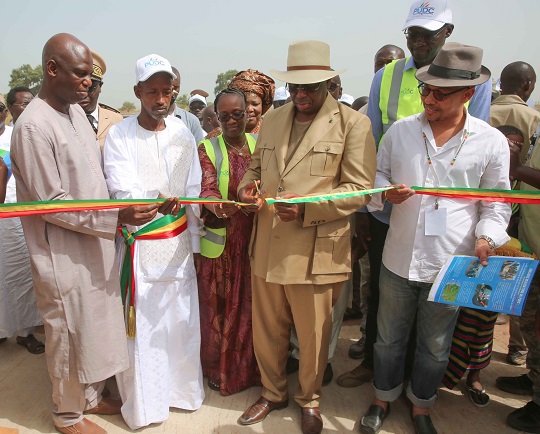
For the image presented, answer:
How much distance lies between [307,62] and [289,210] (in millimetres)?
984

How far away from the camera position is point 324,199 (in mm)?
2730

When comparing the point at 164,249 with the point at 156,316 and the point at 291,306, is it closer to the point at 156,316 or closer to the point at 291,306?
the point at 156,316

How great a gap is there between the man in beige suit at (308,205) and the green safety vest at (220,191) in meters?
0.28

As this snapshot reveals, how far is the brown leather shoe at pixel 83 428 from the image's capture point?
10.1ft

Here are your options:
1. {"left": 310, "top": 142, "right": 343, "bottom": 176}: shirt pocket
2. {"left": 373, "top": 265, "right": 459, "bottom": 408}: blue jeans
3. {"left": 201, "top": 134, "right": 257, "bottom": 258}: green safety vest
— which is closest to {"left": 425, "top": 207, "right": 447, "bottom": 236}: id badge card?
{"left": 373, "top": 265, "right": 459, "bottom": 408}: blue jeans

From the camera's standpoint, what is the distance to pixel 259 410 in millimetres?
3260

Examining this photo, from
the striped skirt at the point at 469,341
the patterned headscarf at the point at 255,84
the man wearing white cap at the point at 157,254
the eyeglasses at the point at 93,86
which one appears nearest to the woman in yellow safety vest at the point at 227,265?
the man wearing white cap at the point at 157,254

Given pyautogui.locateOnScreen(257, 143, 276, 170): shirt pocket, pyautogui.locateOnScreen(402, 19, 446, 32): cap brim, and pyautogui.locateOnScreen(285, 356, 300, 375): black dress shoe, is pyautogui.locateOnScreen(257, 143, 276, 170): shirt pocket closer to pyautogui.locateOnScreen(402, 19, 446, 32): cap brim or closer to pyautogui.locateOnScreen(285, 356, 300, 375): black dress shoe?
pyautogui.locateOnScreen(402, 19, 446, 32): cap brim

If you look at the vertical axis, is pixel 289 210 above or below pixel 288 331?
above

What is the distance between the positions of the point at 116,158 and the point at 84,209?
0.53 metres

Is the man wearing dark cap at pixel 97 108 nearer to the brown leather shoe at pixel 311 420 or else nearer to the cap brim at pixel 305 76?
the cap brim at pixel 305 76

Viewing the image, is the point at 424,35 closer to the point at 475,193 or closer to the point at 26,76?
the point at 475,193

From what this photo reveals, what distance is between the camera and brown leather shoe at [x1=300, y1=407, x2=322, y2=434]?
10.1 ft

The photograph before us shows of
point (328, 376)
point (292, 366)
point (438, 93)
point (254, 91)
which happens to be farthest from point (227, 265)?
point (438, 93)
